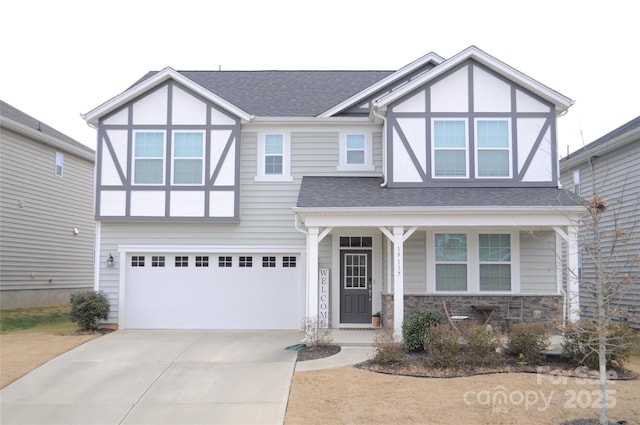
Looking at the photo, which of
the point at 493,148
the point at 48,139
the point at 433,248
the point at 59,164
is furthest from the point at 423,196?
the point at 59,164

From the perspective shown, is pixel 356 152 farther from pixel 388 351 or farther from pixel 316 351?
pixel 388 351

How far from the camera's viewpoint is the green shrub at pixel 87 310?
1491 cm

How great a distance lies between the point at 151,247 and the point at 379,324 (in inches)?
255

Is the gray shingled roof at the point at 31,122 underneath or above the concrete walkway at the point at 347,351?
above

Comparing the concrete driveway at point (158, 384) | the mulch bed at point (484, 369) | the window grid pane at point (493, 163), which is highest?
the window grid pane at point (493, 163)

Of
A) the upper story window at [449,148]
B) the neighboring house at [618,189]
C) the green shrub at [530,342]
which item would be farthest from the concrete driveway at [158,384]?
the neighboring house at [618,189]

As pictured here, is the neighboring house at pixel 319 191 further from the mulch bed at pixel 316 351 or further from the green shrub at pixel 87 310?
the mulch bed at pixel 316 351

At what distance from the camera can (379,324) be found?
15.2 meters

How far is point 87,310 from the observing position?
14.9m

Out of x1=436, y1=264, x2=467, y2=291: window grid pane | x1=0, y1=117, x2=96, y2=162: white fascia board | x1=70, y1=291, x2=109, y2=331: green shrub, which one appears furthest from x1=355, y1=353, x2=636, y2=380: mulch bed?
x1=0, y1=117, x2=96, y2=162: white fascia board

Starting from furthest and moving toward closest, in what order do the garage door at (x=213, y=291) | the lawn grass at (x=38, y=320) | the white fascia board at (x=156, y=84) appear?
the lawn grass at (x=38, y=320) → the garage door at (x=213, y=291) → the white fascia board at (x=156, y=84)

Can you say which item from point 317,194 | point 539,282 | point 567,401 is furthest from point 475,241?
point 567,401

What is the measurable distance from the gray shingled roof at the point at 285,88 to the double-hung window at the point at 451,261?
5.29 meters

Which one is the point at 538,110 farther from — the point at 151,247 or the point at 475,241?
the point at 151,247
